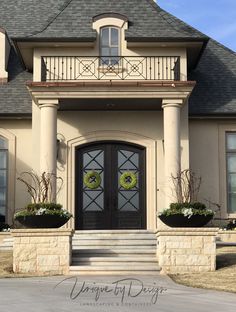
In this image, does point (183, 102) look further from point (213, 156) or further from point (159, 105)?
point (213, 156)

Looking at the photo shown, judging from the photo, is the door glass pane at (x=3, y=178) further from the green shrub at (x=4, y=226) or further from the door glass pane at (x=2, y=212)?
the green shrub at (x=4, y=226)

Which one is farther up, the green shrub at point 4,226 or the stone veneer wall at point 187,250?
the green shrub at point 4,226

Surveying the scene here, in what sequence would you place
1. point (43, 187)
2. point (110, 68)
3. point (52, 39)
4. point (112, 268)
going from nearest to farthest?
1. point (112, 268)
2. point (43, 187)
3. point (52, 39)
4. point (110, 68)

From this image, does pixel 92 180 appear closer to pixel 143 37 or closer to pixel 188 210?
pixel 143 37

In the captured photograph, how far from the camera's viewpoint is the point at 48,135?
58.9ft

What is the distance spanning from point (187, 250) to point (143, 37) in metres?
7.70

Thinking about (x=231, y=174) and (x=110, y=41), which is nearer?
(x=110, y=41)

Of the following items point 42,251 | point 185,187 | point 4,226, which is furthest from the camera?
point 4,226

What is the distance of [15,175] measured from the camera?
65.8 feet

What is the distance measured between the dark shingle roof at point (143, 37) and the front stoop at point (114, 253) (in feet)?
18.0

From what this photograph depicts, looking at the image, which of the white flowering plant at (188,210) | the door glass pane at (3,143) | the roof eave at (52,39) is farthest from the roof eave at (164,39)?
the white flowering plant at (188,210)

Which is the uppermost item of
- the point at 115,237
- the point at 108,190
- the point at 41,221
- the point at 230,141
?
the point at 230,141

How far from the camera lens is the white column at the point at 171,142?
17922 mm

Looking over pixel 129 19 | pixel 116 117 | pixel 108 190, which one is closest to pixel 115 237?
pixel 108 190
